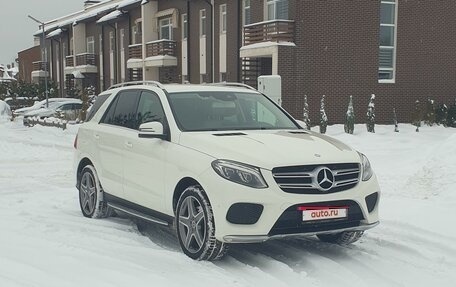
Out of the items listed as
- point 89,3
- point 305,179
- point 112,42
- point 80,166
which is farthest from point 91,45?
point 305,179

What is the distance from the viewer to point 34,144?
17672 mm

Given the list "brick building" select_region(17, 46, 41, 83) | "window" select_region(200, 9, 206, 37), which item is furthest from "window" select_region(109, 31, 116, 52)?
"brick building" select_region(17, 46, 41, 83)

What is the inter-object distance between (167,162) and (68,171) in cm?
670

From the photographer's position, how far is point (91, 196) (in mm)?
7344

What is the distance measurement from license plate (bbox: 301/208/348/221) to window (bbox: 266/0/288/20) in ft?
56.5

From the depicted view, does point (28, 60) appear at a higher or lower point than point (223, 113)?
higher

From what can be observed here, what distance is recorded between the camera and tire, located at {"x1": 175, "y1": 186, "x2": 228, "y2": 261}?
203 inches

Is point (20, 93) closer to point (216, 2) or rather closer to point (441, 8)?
point (216, 2)

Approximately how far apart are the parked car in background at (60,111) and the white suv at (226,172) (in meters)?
20.1

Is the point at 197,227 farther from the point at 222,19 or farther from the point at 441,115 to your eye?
the point at 222,19

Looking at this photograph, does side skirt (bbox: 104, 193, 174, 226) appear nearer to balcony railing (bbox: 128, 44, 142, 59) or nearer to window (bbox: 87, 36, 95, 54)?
balcony railing (bbox: 128, 44, 142, 59)

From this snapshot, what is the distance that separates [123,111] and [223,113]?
56.7 inches

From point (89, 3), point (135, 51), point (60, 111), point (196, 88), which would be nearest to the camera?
point (196, 88)

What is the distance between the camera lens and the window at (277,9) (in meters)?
21.7
